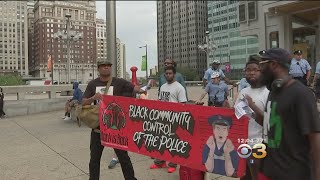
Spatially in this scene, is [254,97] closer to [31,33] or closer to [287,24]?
[287,24]

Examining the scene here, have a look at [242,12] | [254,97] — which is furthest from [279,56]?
[242,12]

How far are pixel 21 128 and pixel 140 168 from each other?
7.10m

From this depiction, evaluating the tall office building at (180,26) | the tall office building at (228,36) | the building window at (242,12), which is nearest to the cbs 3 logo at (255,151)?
the building window at (242,12)

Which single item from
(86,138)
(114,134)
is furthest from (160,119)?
(86,138)

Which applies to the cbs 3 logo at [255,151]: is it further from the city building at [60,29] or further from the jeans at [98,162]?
the city building at [60,29]

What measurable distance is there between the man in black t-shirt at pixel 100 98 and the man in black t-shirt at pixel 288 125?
274cm

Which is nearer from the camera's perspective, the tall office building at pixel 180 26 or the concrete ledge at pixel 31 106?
the concrete ledge at pixel 31 106

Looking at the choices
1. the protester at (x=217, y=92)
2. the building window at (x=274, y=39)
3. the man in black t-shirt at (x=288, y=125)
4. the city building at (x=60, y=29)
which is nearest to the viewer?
the man in black t-shirt at (x=288, y=125)

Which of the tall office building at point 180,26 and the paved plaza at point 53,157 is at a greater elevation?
the tall office building at point 180,26

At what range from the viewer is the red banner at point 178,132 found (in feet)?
12.7

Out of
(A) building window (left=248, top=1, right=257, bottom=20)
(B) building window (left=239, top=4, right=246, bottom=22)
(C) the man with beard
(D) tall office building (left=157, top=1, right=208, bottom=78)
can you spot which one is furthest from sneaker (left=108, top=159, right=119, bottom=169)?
(D) tall office building (left=157, top=1, right=208, bottom=78)

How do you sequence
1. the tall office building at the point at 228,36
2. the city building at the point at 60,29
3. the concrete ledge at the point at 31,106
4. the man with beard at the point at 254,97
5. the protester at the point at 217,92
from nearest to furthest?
the man with beard at the point at 254,97
the protester at the point at 217,92
the concrete ledge at the point at 31,106
the city building at the point at 60,29
the tall office building at the point at 228,36

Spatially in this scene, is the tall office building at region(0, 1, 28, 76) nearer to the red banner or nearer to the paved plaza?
the paved plaza

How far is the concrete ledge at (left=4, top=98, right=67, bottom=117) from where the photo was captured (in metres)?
16.0
